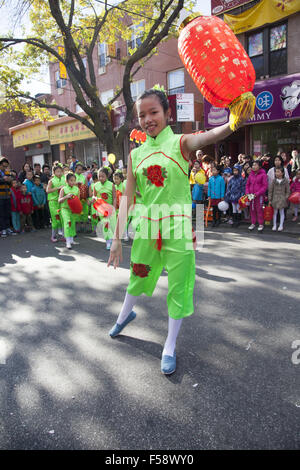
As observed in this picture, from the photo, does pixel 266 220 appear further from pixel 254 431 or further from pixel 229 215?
pixel 254 431

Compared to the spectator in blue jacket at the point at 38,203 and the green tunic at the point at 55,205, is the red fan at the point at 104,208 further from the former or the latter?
the spectator in blue jacket at the point at 38,203

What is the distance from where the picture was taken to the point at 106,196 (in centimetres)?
767

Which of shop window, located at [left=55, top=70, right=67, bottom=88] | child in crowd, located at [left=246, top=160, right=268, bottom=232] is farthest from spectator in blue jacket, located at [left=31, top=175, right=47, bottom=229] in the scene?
shop window, located at [left=55, top=70, right=67, bottom=88]

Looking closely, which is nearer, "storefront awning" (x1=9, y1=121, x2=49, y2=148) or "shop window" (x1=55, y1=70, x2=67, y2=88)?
"shop window" (x1=55, y1=70, x2=67, y2=88)

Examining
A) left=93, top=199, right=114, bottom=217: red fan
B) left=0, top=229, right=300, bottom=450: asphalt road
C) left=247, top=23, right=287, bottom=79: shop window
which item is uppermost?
left=247, top=23, right=287, bottom=79: shop window

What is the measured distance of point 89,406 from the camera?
2281 mm

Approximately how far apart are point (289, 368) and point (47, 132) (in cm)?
2626

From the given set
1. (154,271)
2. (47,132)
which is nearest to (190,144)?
(154,271)

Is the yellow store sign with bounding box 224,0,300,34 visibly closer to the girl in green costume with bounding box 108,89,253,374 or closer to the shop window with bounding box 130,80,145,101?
the shop window with bounding box 130,80,145,101

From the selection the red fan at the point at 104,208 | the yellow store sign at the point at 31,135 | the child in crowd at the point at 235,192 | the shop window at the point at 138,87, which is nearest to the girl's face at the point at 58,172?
the red fan at the point at 104,208

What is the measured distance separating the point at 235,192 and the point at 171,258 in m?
7.30

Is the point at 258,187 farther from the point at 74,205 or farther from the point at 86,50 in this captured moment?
the point at 86,50

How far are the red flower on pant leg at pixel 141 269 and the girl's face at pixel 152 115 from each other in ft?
3.30

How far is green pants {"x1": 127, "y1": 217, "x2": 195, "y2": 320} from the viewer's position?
2586mm
